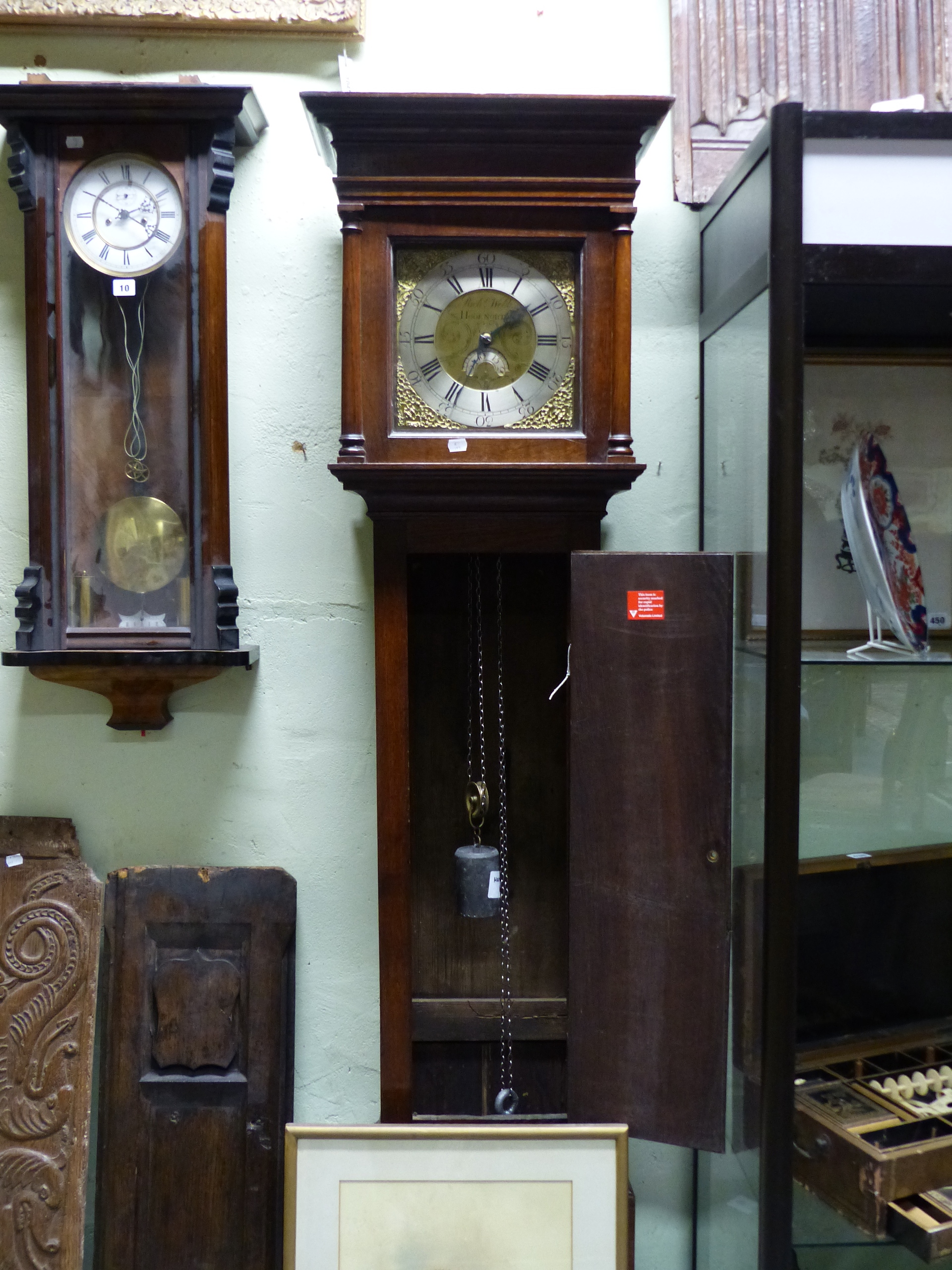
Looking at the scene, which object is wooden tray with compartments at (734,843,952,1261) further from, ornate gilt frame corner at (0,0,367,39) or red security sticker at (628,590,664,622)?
ornate gilt frame corner at (0,0,367,39)

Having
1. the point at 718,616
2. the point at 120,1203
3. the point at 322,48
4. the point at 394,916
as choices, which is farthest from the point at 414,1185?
the point at 322,48

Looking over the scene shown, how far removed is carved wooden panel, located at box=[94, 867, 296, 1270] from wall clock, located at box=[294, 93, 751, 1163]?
0.20 meters

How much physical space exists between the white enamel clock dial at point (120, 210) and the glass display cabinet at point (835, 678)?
0.79m

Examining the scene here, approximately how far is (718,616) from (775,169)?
1.68 feet

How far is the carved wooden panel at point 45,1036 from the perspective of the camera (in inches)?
52.3

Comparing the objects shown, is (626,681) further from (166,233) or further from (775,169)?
(166,233)

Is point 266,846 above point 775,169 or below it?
below

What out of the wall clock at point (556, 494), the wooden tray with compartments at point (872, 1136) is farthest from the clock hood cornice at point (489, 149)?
the wooden tray with compartments at point (872, 1136)

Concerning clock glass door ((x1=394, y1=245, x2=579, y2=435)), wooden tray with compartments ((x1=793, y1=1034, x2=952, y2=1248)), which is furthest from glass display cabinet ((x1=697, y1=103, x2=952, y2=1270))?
clock glass door ((x1=394, y1=245, x2=579, y2=435))

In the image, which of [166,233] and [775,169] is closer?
[775,169]

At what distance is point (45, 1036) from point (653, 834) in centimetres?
92

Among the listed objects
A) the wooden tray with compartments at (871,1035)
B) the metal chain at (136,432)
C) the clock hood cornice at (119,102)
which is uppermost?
the clock hood cornice at (119,102)

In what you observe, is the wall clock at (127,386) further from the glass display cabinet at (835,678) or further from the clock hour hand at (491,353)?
the glass display cabinet at (835,678)

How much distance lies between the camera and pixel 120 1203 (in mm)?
1364
